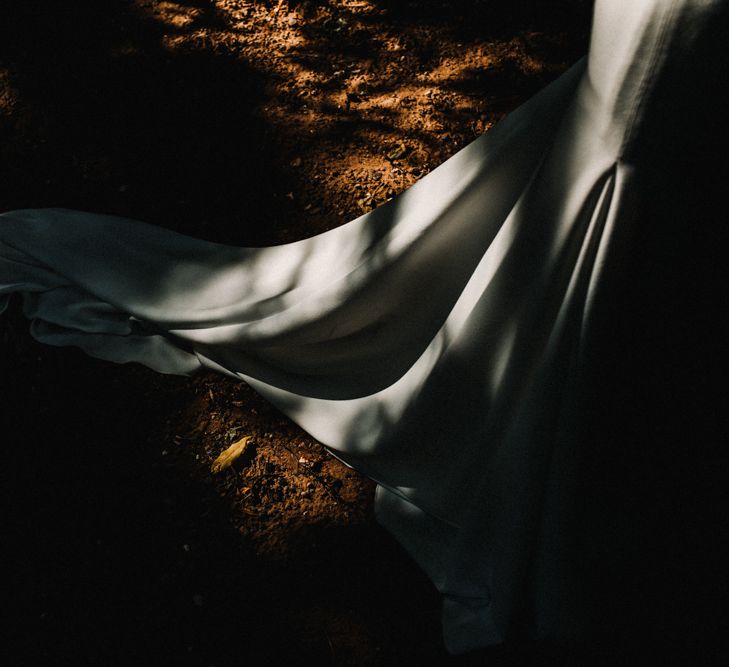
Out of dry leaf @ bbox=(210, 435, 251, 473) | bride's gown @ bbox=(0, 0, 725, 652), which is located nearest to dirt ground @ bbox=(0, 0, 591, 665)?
dry leaf @ bbox=(210, 435, 251, 473)

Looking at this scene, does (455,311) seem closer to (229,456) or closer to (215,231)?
(229,456)

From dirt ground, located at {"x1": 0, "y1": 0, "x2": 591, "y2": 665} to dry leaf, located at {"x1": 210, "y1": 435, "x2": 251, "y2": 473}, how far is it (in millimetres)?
42

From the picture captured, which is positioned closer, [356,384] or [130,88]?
[356,384]

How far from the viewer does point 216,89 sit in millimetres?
4012

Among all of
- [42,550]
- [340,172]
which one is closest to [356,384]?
[42,550]

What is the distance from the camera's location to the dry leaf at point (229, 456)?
8.88ft

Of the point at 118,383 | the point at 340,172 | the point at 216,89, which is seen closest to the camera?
the point at 118,383

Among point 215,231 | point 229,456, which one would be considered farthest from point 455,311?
point 215,231

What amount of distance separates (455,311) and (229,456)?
115 centimetres

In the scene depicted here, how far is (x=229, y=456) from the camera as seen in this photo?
2723 millimetres

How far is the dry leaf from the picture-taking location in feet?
8.88

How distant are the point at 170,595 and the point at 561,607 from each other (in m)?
1.32

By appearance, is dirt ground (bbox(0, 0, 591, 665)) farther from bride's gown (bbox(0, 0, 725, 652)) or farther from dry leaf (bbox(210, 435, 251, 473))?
bride's gown (bbox(0, 0, 725, 652))

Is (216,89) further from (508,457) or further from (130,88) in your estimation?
(508,457)
